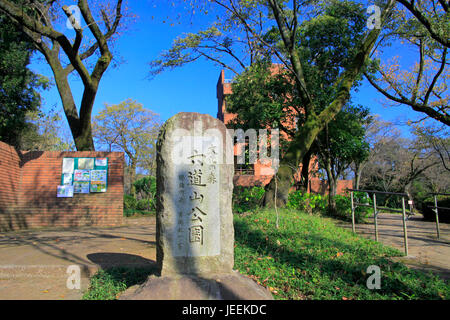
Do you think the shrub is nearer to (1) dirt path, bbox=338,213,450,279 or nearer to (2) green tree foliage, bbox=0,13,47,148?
(1) dirt path, bbox=338,213,450,279

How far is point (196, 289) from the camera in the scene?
3.16 metres

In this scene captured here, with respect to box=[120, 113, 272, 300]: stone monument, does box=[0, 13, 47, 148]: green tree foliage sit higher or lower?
higher

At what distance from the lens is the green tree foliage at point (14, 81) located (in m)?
12.4

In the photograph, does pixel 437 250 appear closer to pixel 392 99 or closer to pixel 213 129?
pixel 213 129

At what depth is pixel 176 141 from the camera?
372 cm

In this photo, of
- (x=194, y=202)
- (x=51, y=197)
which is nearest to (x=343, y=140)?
(x=194, y=202)

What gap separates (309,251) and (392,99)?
9368mm

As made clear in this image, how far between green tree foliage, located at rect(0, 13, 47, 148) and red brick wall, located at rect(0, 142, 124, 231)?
168 inches

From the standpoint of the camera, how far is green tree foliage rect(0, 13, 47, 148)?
40.6ft

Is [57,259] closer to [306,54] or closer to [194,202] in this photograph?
[194,202]

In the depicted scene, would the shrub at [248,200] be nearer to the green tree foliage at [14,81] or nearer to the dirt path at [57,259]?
the dirt path at [57,259]

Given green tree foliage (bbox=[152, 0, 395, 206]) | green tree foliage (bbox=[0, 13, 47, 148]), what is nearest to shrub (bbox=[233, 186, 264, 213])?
green tree foliage (bbox=[152, 0, 395, 206])

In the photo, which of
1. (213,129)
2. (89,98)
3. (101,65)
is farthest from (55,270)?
(101,65)

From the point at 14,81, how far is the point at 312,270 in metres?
13.8
